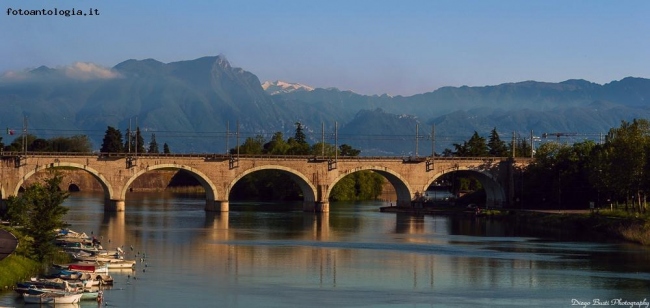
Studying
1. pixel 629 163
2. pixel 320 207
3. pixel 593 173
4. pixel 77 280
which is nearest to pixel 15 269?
pixel 77 280

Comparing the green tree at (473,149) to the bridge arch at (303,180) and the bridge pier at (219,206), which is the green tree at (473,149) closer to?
the bridge arch at (303,180)

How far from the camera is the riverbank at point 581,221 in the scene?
73312 millimetres

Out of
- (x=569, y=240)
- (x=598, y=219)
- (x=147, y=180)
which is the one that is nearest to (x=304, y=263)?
(x=569, y=240)

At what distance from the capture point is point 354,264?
59000 millimetres

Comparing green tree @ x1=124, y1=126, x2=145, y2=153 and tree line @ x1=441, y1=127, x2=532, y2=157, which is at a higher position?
green tree @ x1=124, y1=126, x2=145, y2=153

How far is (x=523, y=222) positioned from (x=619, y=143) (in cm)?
1413

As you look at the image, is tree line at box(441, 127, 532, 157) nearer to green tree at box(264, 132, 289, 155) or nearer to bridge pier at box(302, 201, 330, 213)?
green tree at box(264, 132, 289, 155)

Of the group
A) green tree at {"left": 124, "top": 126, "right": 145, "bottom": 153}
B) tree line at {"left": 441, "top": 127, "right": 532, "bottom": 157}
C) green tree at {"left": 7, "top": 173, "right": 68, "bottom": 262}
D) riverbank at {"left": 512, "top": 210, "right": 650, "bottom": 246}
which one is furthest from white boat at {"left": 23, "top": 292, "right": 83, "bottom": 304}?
tree line at {"left": 441, "top": 127, "right": 532, "bottom": 157}

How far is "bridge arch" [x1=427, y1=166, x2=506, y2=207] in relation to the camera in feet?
365

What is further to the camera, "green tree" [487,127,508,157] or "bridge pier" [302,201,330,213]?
"green tree" [487,127,508,157]

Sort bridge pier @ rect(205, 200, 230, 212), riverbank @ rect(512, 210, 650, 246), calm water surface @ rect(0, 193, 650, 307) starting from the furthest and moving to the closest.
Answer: bridge pier @ rect(205, 200, 230, 212)
riverbank @ rect(512, 210, 650, 246)
calm water surface @ rect(0, 193, 650, 307)

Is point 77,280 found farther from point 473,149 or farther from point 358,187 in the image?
point 473,149

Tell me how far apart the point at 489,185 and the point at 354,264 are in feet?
187

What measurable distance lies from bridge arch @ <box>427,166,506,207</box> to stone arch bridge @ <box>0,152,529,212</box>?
1 cm
